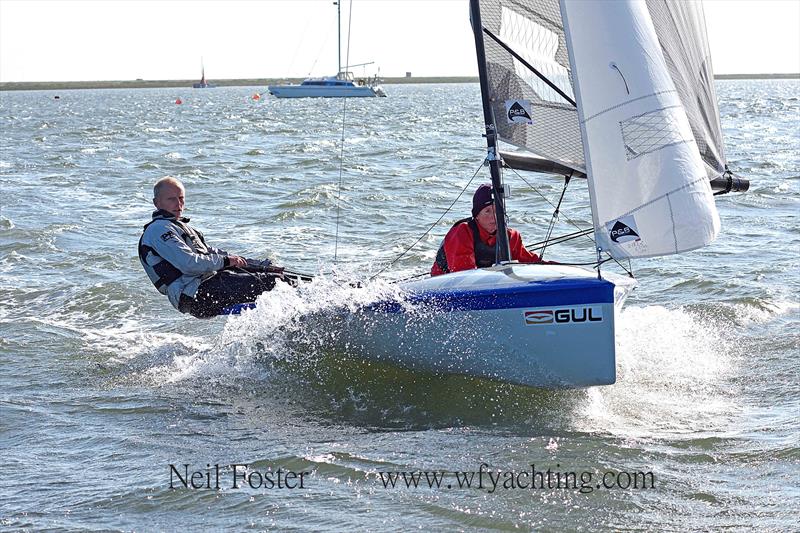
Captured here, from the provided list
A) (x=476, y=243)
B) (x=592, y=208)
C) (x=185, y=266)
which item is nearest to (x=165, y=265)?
(x=185, y=266)

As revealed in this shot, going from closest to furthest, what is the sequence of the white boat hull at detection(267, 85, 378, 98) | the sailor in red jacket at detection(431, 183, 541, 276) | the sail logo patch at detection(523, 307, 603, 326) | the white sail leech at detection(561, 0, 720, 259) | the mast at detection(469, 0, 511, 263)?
the white sail leech at detection(561, 0, 720, 259), the sail logo patch at detection(523, 307, 603, 326), the mast at detection(469, 0, 511, 263), the sailor in red jacket at detection(431, 183, 541, 276), the white boat hull at detection(267, 85, 378, 98)

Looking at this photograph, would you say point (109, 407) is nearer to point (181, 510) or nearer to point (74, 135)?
point (181, 510)

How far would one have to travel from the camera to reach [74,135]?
32.0 meters

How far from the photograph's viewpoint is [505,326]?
224 inches

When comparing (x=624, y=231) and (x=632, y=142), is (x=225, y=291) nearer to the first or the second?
(x=624, y=231)

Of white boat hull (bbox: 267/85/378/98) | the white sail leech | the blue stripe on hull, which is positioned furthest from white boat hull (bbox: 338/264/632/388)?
white boat hull (bbox: 267/85/378/98)

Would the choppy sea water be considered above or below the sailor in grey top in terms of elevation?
below

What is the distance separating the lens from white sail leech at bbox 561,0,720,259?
542cm

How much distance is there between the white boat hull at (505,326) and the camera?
5559 millimetres

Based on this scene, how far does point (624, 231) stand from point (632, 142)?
450 mm
